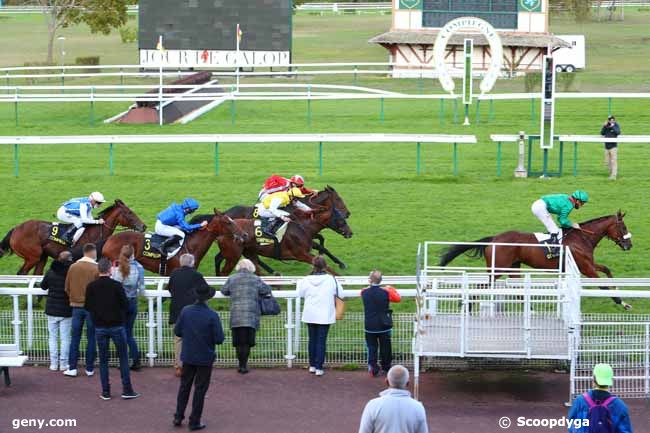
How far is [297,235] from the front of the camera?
14117 millimetres

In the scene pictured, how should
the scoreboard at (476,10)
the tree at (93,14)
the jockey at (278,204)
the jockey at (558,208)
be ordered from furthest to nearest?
the tree at (93,14) < the scoreboard at (476,10) < the jockey at (278,204) < the jockey at (558,208)

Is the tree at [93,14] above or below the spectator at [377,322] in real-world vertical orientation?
above

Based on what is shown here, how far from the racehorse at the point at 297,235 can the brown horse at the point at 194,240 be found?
→ 0.44ft

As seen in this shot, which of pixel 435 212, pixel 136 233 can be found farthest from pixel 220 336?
pixel 435 212

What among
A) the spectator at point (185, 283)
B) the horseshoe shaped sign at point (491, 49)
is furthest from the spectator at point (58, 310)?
the horseshoe shaped sign at point (491, 49)

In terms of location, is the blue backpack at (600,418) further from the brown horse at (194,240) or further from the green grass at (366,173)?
the brown horse at (194,240)

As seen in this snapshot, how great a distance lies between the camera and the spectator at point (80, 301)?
409 inches

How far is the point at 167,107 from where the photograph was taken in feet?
91.2

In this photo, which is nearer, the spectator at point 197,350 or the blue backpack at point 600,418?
the blue backpack at point 600,418

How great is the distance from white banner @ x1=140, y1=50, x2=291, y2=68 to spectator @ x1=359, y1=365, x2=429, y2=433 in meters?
28.0

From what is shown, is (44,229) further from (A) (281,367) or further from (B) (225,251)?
(A) (281,367)

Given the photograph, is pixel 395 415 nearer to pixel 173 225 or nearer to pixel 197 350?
pixel 197 350

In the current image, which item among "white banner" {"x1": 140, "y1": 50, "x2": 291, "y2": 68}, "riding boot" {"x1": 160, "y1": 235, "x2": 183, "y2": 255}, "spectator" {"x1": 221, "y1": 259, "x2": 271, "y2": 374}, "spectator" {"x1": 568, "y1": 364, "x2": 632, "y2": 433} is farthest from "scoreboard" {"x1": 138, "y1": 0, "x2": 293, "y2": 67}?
"spectator" {"x1": 568, "y1": 364, "x2": 632, "y2": 433}

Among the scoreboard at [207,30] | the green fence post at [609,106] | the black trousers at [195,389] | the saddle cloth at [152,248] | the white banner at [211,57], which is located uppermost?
the scoreboard at [207,30]
